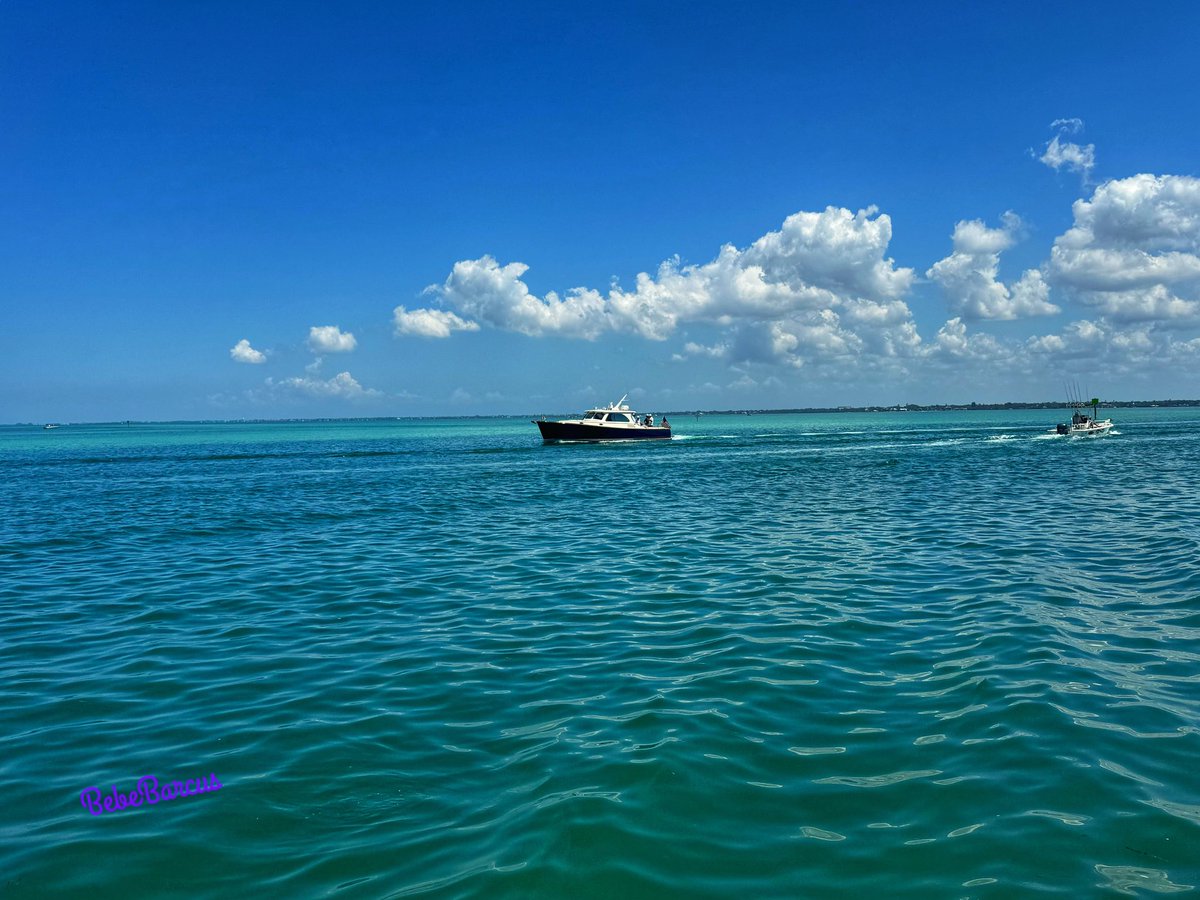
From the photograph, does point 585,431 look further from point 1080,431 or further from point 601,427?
point 1080,431

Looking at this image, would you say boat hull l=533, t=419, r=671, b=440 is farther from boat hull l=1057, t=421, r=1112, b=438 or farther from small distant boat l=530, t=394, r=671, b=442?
boat hull l=1057, t=421, r=1112, b=438

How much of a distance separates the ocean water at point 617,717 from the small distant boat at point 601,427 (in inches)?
2543

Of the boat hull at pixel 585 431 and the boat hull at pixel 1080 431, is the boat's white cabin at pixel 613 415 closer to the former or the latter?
the boat hull at pixel 585 431

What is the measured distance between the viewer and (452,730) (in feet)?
25.1

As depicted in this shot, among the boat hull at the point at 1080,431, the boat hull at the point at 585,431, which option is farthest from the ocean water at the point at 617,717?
the boat hull at the point at 1080,431

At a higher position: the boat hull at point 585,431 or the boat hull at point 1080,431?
the boat hull at point 585,431

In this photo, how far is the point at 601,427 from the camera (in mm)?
84000

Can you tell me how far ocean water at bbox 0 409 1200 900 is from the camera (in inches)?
208

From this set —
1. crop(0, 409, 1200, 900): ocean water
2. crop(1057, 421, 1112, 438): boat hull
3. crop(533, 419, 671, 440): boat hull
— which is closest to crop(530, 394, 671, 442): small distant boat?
crop(533, 419, 671, 440): boat hull

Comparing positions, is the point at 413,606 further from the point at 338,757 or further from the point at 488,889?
the point at 488,889

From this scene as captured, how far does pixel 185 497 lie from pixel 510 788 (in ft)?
111

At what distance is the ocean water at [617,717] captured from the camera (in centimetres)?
528

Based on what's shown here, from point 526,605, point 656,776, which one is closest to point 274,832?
point 656,776

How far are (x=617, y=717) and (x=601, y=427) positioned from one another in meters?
76.3
